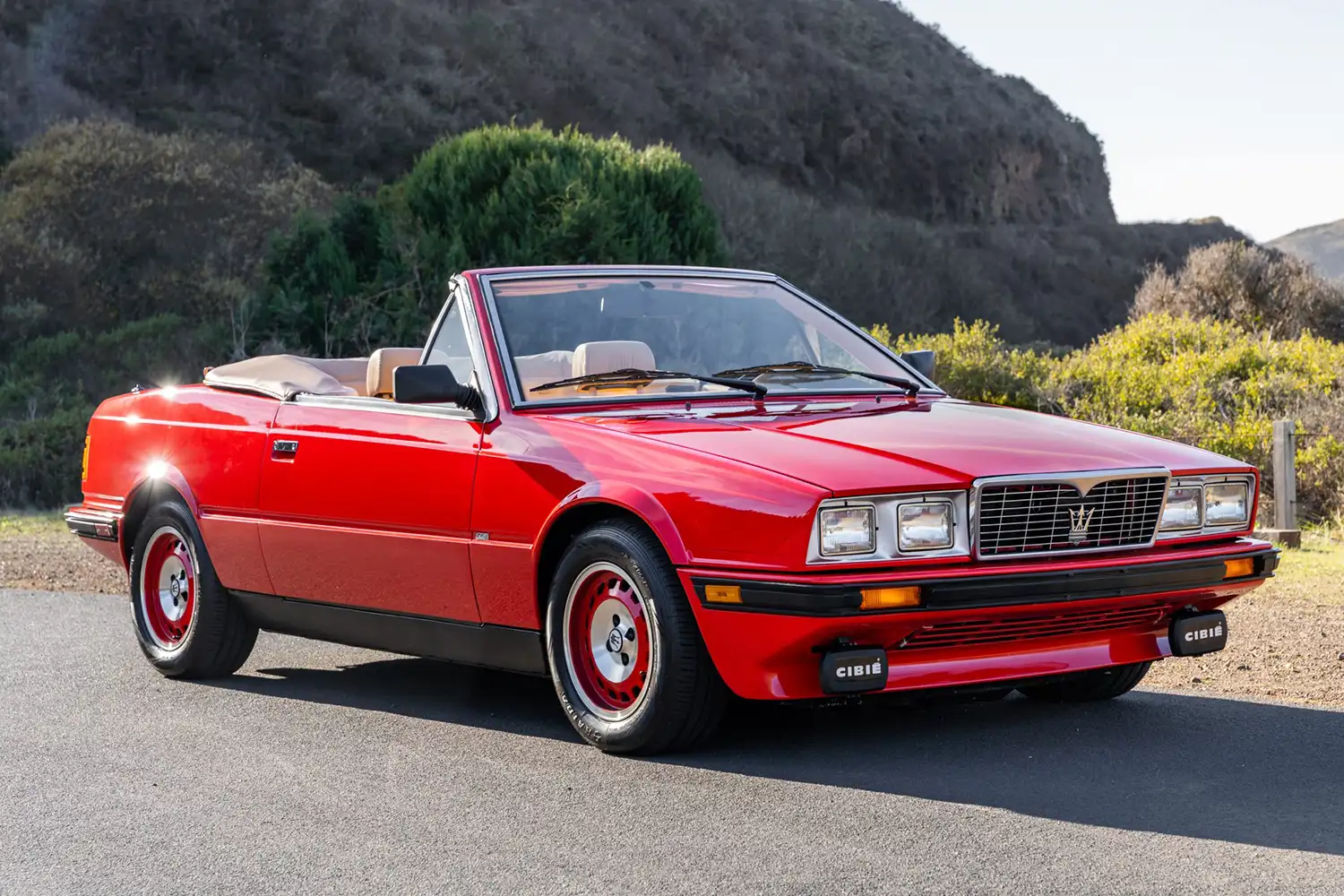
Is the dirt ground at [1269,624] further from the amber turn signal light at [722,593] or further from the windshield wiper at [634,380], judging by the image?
the amber turn signal light at [722,593]

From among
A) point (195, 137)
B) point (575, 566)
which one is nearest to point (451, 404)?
point (575, 566)

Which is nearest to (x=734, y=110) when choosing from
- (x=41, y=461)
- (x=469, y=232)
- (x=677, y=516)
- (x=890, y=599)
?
(x=469, y=232)

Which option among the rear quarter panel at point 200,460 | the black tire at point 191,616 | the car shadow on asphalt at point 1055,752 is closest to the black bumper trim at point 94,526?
the rear quarter panel at point 200,460

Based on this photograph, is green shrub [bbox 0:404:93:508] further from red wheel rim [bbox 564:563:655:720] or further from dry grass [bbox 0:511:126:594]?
red wheel rim [bbox 564:563:655:720]

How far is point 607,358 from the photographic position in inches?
261

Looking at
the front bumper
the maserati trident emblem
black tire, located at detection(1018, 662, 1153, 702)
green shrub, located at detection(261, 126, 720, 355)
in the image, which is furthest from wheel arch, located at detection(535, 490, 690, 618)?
green shrub, located at detection(261, 126, 720, 355)

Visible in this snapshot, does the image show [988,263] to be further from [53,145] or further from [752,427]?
[752,427]

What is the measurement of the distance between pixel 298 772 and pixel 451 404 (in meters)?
1.50

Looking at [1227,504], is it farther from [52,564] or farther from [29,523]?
[29,523]

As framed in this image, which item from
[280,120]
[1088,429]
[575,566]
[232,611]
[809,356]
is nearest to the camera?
[575,566]

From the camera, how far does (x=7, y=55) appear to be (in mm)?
40625

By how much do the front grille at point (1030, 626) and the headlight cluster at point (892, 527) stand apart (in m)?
0.25

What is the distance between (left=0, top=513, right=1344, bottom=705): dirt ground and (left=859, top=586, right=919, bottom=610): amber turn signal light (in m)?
2.31

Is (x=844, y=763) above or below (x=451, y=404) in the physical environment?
below
